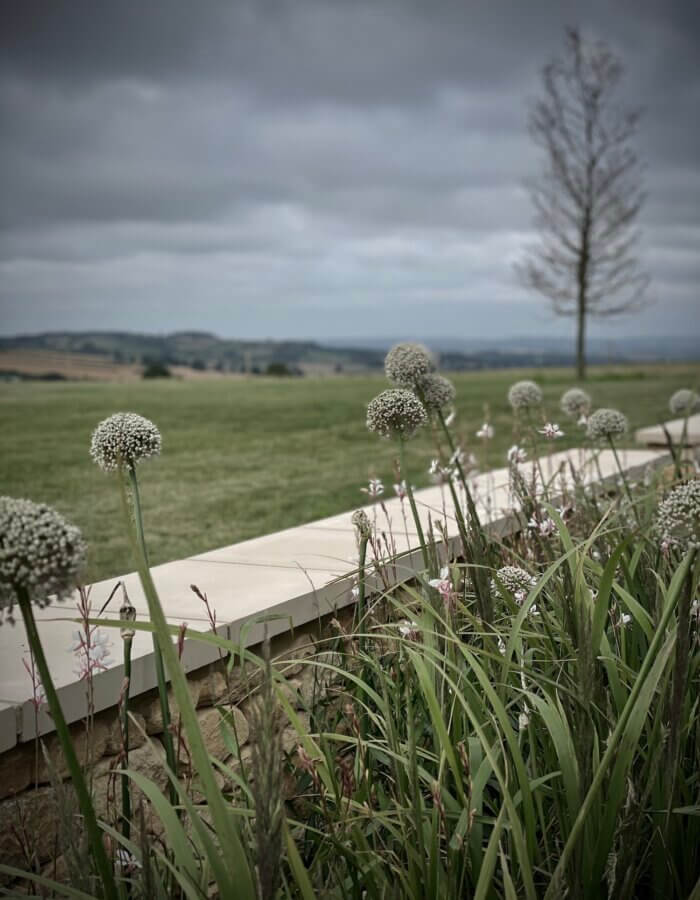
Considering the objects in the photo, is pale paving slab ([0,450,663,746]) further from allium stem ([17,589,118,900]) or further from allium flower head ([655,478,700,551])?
allium flower head ([655,478,700,551])

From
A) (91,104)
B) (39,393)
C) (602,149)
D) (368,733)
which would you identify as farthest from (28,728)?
Result: (91,104)

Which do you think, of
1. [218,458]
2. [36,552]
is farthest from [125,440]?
[218,458]

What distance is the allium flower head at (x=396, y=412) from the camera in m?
2.12

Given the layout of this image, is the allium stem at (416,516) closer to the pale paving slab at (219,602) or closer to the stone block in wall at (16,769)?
the pale paving slab at (219,602)

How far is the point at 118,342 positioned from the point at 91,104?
35505 mm

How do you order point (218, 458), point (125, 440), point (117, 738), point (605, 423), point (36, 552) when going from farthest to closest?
1. point (218, 458)
2. point (605, 423)
3. point (117, 738)
4. point (125, 440)
5. point (36, 552)

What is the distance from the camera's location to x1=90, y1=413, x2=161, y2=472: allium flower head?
5.38ft

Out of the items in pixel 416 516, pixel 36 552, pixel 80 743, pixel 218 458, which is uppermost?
pixel 36 552

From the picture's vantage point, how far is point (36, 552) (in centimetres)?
99

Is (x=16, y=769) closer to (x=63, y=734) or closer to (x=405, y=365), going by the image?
(x=63, y=734)

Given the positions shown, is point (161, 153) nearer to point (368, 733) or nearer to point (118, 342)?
point (118, 342)

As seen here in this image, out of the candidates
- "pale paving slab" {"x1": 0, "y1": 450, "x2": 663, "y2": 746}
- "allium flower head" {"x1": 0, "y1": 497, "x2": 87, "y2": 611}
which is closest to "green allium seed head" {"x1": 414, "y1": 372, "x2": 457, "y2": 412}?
"pale paving slab" {"x1": 0, "y1": 450, "x2": 663, "y2": 746}

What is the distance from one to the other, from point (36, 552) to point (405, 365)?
188 cm

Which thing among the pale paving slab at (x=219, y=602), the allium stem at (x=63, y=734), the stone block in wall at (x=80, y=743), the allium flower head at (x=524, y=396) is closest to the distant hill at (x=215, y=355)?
the allium flower head at (x=524, y=396)
